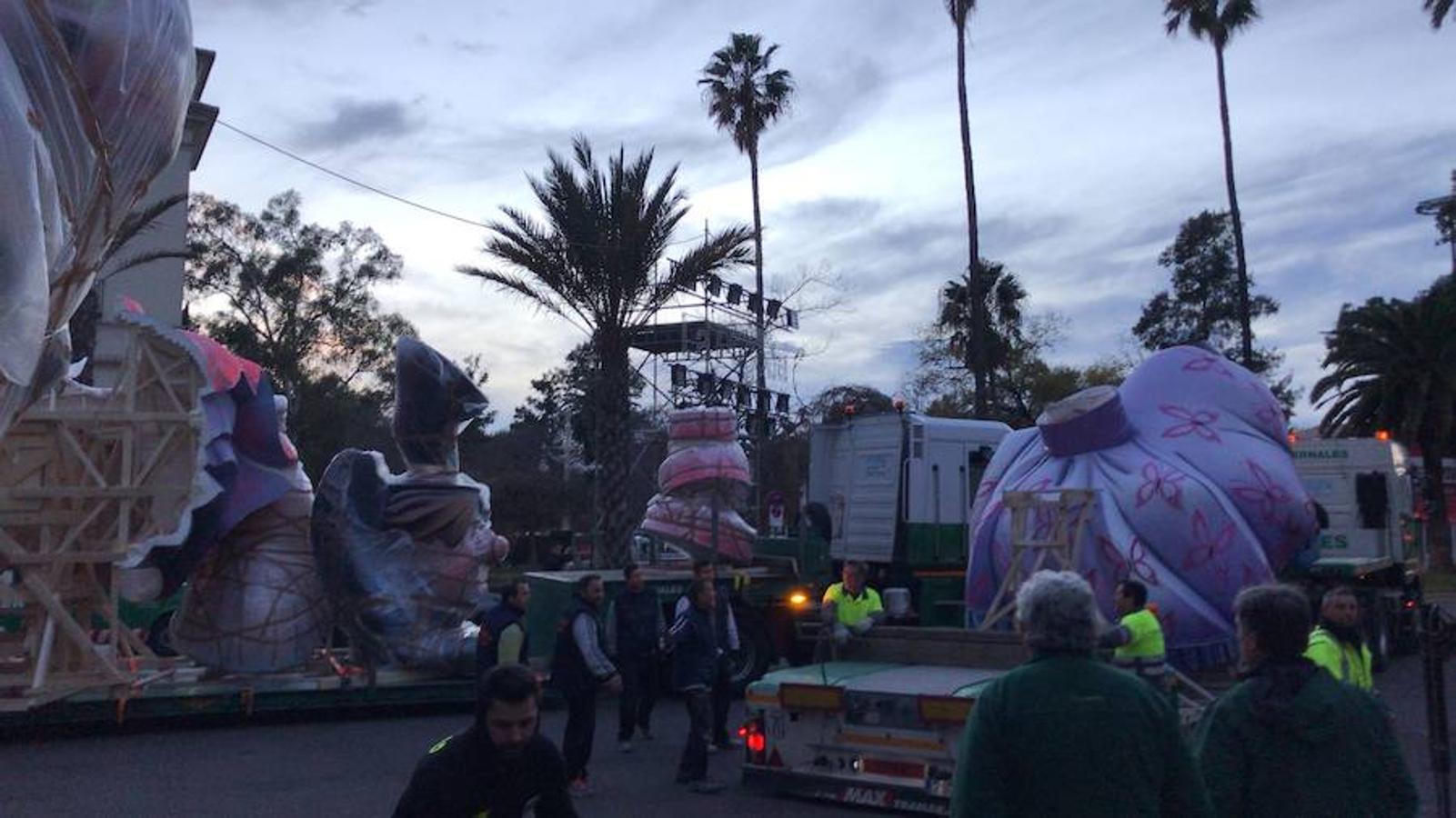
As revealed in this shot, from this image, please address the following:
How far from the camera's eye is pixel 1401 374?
35.5 meters

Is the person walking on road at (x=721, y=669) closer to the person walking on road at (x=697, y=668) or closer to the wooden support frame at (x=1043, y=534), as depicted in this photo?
the person walking on road at (x=697, y=668)

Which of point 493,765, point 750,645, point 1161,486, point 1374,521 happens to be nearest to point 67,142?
point 493,765

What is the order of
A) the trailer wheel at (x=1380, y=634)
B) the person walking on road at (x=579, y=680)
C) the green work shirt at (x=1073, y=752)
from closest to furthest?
the green work shirt at (x=1073, y=752), the person walking on road at (x=579, y=680), the trailer wheel at (x=1380, y=634)

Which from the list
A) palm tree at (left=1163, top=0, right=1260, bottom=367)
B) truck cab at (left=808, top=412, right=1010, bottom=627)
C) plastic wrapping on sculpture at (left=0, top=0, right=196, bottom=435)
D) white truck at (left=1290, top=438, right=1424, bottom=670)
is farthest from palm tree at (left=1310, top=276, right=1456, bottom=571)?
plastic wrapping on sculpture at (left=0, top=0, right=196, bottom=435)

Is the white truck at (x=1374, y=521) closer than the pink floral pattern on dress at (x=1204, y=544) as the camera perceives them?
No

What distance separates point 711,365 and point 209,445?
21743mm

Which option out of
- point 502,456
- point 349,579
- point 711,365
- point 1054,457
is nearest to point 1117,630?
point 1054,457

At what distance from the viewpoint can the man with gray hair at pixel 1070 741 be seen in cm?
356

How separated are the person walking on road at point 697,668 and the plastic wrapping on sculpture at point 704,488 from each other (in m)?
5.66

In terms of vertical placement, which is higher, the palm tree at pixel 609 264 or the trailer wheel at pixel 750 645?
the palm tree at pixel 609 264

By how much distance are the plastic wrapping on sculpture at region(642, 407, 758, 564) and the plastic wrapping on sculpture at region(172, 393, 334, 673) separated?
4.73 meters

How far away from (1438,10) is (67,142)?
Result: 30.3 metres

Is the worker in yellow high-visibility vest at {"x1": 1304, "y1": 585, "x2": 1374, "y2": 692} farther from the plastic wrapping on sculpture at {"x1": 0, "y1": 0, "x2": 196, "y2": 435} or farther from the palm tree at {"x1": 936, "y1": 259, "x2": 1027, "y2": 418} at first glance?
the palm tree at {"x1": 936, "y1": 259, "x2": 1027, "y2": 418}

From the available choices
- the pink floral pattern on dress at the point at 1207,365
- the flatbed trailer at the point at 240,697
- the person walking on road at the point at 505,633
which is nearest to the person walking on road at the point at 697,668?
the person walking on road at the point at 505,633
